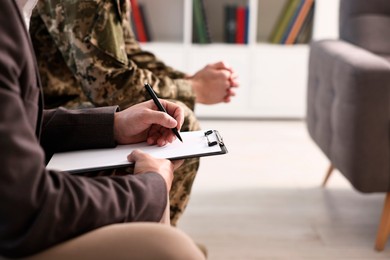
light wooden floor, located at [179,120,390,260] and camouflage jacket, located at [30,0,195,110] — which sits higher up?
camouflage jacket, located at [30,0,195,110]

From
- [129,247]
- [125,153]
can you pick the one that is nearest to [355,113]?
[125,153]

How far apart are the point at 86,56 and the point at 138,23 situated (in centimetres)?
181

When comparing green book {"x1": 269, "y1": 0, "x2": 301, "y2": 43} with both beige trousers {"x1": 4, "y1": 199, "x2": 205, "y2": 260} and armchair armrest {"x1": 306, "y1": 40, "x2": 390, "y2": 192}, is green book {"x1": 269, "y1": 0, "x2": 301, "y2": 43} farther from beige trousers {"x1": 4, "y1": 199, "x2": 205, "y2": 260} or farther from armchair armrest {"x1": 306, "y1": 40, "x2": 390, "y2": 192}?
beige trousers {"x1": 4, "y1": 199, "x2": 205, "y2": 260}

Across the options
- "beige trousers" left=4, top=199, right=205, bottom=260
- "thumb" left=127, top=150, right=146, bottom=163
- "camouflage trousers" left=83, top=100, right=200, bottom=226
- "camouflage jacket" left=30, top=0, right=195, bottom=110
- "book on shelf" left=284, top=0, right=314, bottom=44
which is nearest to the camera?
"beige trousers" left=4, top=199, right=205, bottom=260

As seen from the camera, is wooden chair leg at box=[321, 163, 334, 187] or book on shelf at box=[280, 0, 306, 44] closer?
wooden chair leg at box=[321, 163, 334, 187]

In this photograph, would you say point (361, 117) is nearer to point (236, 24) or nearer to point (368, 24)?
point (368, 24)

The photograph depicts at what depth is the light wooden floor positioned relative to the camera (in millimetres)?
1918

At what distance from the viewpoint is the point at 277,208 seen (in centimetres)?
221

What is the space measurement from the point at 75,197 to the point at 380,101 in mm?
1222

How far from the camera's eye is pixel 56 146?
1151 mm

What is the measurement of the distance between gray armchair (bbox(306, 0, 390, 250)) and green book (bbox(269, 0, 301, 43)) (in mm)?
976

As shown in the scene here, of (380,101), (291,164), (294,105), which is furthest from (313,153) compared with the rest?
(380,101)

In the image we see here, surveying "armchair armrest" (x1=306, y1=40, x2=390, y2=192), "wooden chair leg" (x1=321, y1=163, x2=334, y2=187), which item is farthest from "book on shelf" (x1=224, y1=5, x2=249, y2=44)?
"armchair armrest" (x1=306, y1=40, x2=390, y2=192)

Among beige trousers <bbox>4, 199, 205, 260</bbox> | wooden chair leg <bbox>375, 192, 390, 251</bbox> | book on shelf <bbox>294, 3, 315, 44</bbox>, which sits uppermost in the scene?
beige trousers <bbox>4, 199, 205, 260</bbox>
